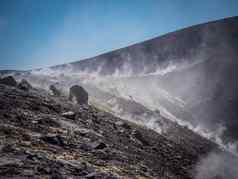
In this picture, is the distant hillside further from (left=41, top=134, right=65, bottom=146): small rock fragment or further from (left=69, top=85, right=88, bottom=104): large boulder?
(left=41, top=134, right=65, bottom=146): small rock fragment

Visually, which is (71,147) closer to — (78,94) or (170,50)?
(78,94)

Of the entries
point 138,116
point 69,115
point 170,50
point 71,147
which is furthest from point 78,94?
point 170,50

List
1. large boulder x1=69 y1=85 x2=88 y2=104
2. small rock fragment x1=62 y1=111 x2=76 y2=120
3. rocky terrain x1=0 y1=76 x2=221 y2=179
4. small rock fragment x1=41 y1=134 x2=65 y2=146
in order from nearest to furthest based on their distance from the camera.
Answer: rocky terrain x1=0 y1=76 x2=221 y2=179
small rock fragment x1=41 y1=134 x2=65 y2=146
small rock fragment x1=62 y1=111 x2=76 y2=120
large boulder x1=69 y1=85 x2=88 y2=104

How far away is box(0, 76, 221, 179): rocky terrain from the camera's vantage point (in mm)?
8086

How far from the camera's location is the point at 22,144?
9062mm

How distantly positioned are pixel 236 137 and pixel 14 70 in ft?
256

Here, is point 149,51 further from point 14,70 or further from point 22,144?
point 22,144

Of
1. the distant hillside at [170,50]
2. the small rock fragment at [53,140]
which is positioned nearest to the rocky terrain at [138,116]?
the small rock fragment at [53,140]

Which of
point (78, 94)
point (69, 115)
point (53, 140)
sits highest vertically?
point (78, 94)

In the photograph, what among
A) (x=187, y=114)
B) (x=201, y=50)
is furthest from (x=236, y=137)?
(x=201, y=50)

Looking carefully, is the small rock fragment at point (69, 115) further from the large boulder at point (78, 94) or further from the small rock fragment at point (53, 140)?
the large boulder at point (78, 94)

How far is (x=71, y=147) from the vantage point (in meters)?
10.6

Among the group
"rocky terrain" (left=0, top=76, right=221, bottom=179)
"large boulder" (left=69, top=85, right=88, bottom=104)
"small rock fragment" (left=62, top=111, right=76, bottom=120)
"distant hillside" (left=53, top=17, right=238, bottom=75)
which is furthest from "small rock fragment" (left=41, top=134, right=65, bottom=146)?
"distant hillside" (left=53, top=17, right=238, bottom=75)

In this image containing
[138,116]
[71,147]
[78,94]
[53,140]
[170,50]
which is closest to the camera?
[53,140]
